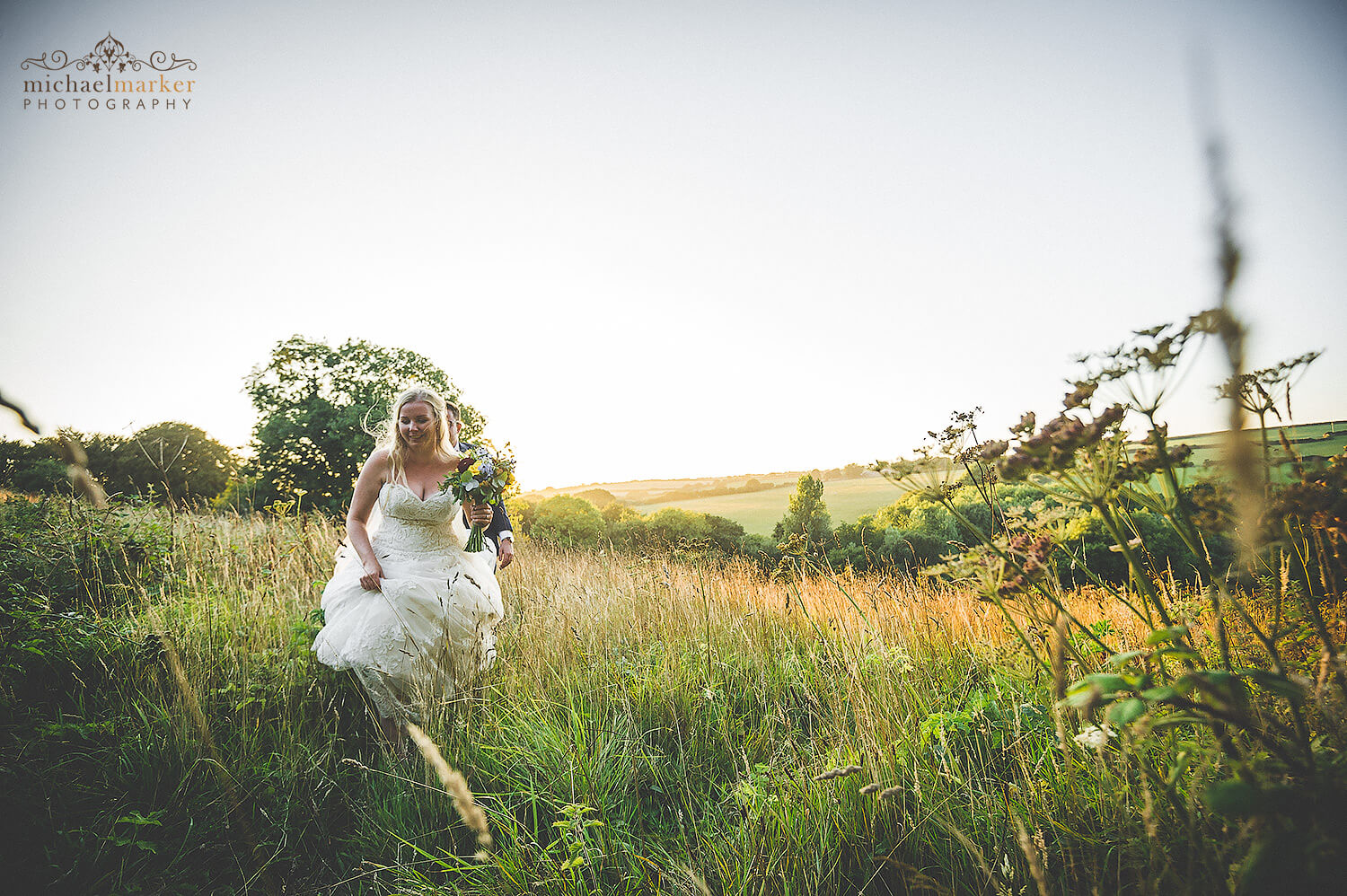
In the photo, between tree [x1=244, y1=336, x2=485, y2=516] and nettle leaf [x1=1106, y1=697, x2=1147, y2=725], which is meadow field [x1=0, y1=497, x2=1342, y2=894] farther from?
tree [x1=244, y1=336, x2=485, y2=516]

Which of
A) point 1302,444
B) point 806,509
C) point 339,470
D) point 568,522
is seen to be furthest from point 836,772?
point 339,470

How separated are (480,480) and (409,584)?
807mm

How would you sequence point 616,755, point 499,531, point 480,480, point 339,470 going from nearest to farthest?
point 616,755
point 480,480
point 499,531
point 339,470

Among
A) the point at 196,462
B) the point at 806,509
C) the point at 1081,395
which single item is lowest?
the point at 806,509

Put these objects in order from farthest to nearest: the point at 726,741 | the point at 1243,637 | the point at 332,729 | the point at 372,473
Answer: the point at 372,473 < the point at 332,729 < the point at 726,741 < the point at 1243,637

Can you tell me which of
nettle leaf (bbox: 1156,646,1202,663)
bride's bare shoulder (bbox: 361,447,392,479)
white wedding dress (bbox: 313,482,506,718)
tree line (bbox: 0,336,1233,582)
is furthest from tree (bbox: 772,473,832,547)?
nettle leaf (bbox: 1156,646,1202,663)

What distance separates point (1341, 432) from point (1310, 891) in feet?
2.90

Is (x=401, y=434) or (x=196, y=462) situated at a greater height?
(x=196, y=462)

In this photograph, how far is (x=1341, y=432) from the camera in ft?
3.97

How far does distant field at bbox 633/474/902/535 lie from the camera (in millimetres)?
7891

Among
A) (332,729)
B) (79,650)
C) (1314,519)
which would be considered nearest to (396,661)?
(332,729)

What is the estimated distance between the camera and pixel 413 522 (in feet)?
14.3

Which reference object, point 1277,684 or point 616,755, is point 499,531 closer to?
point 616,755

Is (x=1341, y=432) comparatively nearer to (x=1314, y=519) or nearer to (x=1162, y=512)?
(x=1314, y=519)
